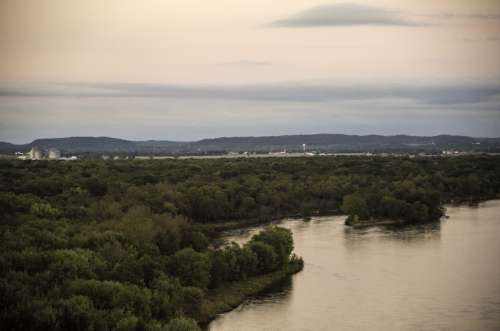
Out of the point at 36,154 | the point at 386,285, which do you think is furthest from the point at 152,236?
the point at 36,154

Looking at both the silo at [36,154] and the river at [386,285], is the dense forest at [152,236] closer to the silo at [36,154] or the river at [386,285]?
the river at [386,285]

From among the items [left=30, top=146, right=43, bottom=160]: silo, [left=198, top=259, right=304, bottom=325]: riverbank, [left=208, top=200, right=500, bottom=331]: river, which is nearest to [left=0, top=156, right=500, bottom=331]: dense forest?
[left=198, top=259, right=304, bottom=325]: riverbank

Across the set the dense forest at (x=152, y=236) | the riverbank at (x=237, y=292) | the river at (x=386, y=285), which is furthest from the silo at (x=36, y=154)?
the riverbank at (x=237, y=292)

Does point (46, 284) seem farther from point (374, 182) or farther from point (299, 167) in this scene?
point (299, 167)

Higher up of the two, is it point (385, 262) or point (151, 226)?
point (151, 226)

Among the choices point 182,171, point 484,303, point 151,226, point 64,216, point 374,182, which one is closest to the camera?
point 484,303

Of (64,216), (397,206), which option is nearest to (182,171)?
(397,206)
